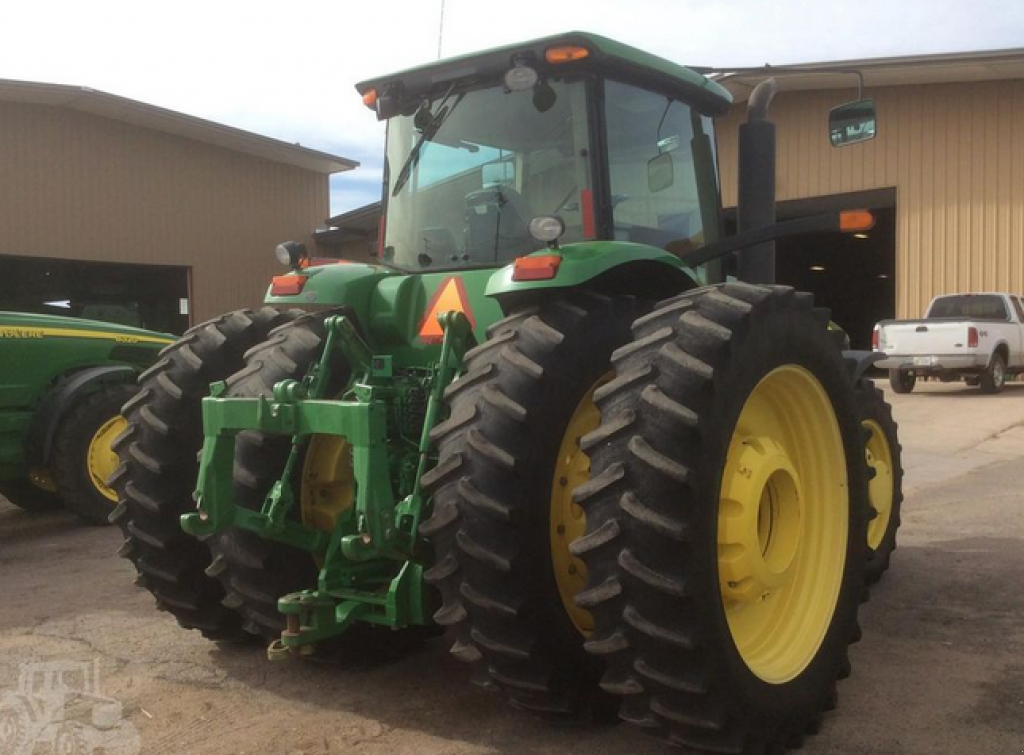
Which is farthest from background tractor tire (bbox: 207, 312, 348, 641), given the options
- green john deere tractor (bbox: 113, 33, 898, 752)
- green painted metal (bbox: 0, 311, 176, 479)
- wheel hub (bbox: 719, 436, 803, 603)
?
green painted metal (bbox: 0, 311, 176, 479)

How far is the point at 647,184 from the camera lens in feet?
12.8

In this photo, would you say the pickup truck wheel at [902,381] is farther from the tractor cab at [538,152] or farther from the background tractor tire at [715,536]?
the background tractor tire at [715,536]

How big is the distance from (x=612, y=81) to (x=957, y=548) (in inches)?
142

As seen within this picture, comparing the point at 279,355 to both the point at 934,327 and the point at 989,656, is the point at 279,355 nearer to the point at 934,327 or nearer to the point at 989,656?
the point at 989,656

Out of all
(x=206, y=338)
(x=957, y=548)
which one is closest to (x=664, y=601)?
(x=206, y=338)

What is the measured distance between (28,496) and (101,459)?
1.22 meters

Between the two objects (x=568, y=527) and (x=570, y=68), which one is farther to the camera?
(x=570, y=68)

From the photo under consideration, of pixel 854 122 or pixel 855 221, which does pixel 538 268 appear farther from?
pixel 854 122

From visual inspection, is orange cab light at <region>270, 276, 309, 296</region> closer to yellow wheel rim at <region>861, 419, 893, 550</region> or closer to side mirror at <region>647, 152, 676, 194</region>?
side mirror at <region>647, 152, 676, 194</region>

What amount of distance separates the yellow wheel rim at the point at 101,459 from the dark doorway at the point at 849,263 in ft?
45.3

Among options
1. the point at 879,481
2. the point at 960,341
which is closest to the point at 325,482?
the point at 879,481

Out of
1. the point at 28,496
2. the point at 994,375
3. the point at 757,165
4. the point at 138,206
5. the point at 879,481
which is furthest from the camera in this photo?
the point at 138,206

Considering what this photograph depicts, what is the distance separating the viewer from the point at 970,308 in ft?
49.6

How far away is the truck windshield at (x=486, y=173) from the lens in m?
3.66
